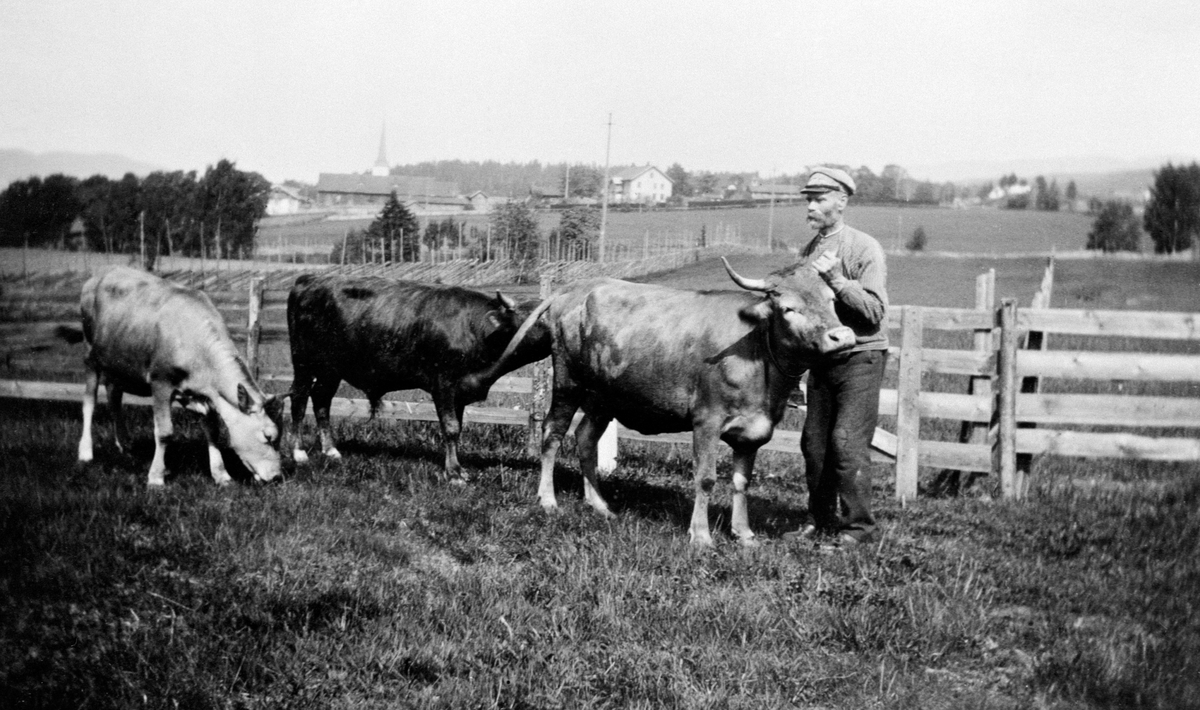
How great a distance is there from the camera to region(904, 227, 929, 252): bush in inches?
413

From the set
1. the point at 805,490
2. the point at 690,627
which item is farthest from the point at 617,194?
the point at 690,627

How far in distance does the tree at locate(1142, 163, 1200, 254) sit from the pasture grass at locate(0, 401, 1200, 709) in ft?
6.03

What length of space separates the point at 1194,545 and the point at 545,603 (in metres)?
3.88

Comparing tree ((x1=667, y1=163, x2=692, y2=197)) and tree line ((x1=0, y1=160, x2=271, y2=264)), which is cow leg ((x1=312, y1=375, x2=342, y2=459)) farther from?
tree ((x1=667, y1=163, x2=692, y2=197))

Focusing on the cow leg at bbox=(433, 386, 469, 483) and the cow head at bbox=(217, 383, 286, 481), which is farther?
the cow leg at bbox=(433, 386, 469, 483)

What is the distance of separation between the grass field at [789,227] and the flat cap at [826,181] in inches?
113

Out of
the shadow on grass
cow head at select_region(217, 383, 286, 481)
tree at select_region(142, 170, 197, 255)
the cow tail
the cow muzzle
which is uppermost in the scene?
tree at select_region(142, 170, 197, 255)

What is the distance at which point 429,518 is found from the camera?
690cm

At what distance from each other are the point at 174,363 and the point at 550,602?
14.3 feet

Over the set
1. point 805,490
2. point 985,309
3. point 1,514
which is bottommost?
point 805,490

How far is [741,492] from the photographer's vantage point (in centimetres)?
663

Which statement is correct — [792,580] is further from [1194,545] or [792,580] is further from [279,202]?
[279,202]

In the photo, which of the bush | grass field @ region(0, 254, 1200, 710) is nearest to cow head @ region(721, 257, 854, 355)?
grass field @ region(0, 254, 1200, 710)

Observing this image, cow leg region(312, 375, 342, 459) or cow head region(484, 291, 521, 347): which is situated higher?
cow head region(484, 291, 521, 347)
